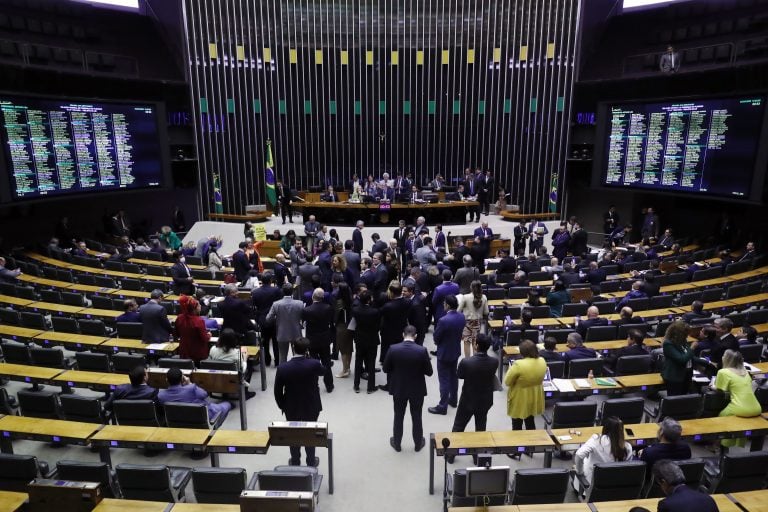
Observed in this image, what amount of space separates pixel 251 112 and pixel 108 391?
50.7 feet

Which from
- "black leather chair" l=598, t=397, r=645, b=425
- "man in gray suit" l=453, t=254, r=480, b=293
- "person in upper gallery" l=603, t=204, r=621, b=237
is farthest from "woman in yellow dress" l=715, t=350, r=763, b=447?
"person in upper gallery" l=603, t=204, r=621, b=237

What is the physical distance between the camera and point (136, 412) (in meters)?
5.34

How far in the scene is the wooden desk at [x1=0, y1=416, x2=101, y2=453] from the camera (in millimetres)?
5010

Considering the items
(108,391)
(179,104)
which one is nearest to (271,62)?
(179,104)

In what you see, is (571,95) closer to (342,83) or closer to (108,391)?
(342,83)

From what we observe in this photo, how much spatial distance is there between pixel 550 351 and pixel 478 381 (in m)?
1.27

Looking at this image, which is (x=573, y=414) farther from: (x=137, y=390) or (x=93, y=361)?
(x=93, y=361)

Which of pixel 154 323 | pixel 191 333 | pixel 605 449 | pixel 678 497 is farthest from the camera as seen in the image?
pixel 154 323

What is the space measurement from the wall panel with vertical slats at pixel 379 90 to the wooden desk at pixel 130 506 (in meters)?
16.3

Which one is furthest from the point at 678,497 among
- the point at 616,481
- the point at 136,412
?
the point at 136,412

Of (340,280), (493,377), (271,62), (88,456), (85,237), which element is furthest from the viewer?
(271,62)

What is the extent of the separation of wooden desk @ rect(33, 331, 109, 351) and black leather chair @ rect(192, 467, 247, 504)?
378cm

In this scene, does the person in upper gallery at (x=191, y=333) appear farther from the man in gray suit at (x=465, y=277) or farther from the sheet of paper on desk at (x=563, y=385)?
the sheet of paper on desk at (x=563, y=385)

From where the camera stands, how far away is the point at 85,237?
16156 millimetres
